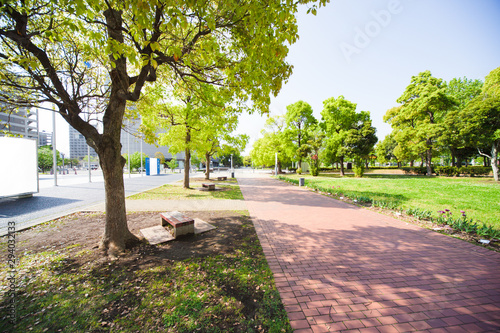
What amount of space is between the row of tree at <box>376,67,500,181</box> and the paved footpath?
65.2ft

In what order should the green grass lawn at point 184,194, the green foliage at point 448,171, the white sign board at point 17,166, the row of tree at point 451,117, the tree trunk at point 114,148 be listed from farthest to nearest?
the green foliage at point 448,171
the row of tree at point 451,117
the green grass lawn at point 184,194
the white sign board at point 17,166
the tree trunk at point 114,148

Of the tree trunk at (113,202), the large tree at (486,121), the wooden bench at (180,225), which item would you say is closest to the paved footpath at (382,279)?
the wooden bench at (180,225)

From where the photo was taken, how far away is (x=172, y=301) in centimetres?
266

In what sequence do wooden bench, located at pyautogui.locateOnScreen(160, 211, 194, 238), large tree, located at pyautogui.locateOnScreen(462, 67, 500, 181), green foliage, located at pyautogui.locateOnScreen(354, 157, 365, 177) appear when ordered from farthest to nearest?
1. green foliage, located at pyautogui.locateOnScreen(354, 157, 365, 177)
2. large tree, located at pyautogui.locateOnScreen(462, 67, 500, 181)
3. wooden bench, located at pyautogui.locateOnScreen(160, 211, 194, 238)

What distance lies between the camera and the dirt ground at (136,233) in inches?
163

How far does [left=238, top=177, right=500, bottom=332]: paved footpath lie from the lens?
2395 millimetres

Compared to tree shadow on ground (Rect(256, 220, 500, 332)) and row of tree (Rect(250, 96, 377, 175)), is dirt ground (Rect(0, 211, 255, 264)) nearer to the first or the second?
tree shadow on ground (Rect(256, 220, 500, 332))

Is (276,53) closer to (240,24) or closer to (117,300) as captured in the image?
Answer: (240,24)

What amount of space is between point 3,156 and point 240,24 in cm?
1353

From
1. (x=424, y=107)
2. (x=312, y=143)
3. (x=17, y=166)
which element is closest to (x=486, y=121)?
(x=424, y=107)

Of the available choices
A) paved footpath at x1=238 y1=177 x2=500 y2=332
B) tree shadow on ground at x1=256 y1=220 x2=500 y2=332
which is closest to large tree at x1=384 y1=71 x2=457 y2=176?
paved footpath at x1=238 y1=177 x2=500 y2=332

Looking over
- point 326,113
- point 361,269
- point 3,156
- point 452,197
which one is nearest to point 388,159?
point 326,113

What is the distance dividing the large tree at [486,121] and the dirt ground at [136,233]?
23.6 m

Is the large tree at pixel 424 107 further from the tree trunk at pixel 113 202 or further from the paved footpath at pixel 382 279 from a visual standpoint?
the tree trunk at pixel 113 202
